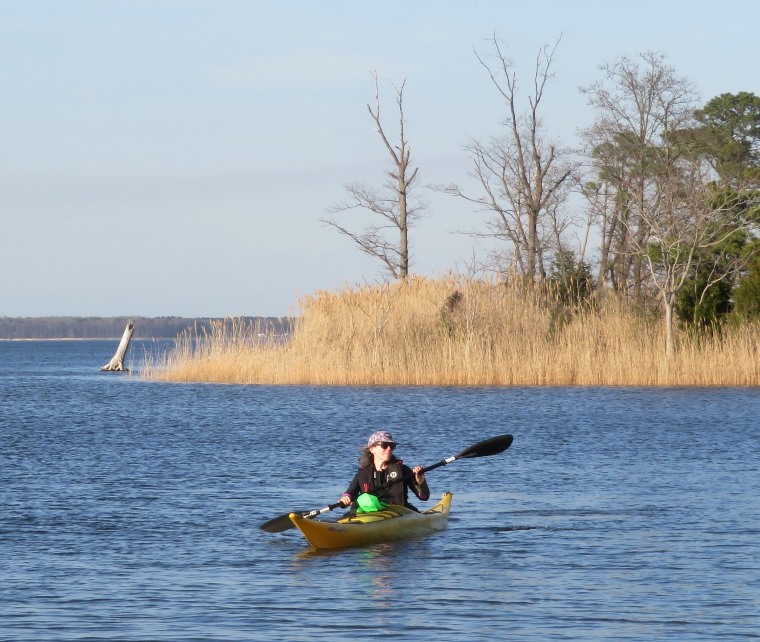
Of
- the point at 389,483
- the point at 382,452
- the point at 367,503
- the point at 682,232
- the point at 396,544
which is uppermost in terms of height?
the point at 682,232

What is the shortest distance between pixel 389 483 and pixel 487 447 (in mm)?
3597

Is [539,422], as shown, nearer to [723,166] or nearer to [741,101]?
[723,166]

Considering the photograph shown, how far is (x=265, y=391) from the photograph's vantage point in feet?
131

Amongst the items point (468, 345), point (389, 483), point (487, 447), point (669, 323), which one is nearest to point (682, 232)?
point (669, 323)

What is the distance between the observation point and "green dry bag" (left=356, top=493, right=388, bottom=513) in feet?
45.1

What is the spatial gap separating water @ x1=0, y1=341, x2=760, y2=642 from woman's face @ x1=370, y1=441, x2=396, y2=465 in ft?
2.86

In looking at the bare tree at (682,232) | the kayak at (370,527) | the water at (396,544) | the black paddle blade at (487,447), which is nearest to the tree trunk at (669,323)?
the bare tree at (682,232)

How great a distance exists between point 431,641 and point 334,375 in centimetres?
2574

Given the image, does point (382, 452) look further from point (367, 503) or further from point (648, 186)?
point (648, 186)

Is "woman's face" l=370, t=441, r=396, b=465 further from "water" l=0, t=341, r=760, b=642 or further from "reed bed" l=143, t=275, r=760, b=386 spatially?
"reed bed" l=143, t=275, r=760, b=386

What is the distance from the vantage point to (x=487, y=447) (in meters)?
17.4

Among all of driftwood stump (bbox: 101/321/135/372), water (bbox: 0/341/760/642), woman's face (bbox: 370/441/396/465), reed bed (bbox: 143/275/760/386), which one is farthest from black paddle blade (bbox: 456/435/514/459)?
driftwood stump (bbox: 101/321/135/372)

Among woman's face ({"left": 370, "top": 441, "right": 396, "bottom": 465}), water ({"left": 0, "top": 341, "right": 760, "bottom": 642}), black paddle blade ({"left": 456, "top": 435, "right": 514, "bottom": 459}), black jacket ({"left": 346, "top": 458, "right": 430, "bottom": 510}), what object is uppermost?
woman's face ({"left": 370, "top": 441, "right": 396, "bottom": 465})

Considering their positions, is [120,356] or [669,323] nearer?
[669,323]
